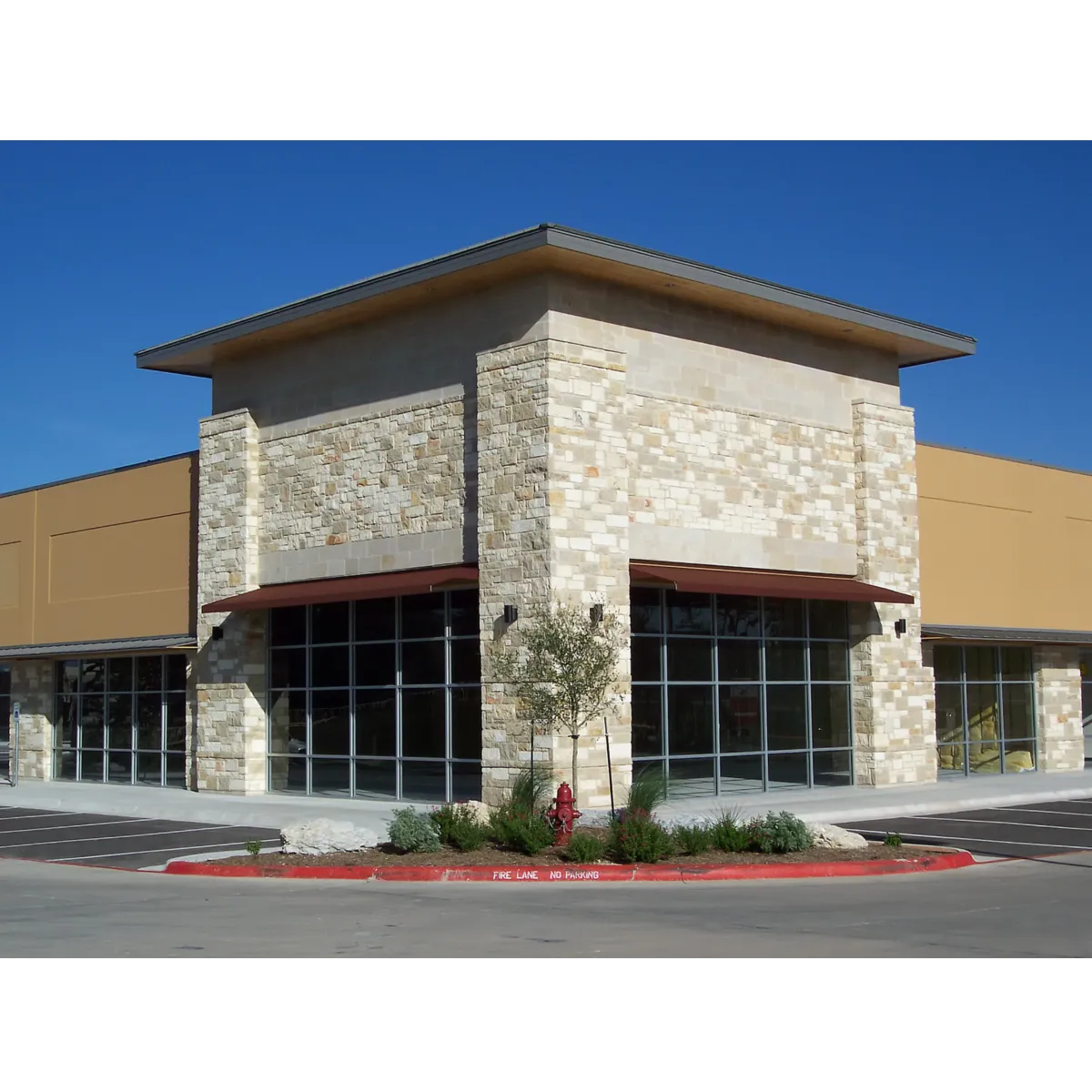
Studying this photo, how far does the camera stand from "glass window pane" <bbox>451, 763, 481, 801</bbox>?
77.1 ft

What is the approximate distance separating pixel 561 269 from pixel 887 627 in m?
10.2

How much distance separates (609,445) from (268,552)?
830 centimetres

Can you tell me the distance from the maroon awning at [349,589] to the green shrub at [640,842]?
667 cm

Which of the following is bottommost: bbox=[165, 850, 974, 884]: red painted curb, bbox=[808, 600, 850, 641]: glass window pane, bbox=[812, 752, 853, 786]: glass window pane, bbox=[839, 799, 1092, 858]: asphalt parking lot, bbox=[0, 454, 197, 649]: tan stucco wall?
bbox=[839, 799, 1092, 858]: asphalt parking lot

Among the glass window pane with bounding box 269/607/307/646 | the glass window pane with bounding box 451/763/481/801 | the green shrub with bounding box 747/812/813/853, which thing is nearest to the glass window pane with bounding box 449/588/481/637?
the glass window pane with bounding box 451/763/481/801

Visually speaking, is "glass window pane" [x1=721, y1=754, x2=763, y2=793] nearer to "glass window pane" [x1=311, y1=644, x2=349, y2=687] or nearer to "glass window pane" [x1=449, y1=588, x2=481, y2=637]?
"glass window pane" [x1=449, y1=588, x2=481, y2=637]

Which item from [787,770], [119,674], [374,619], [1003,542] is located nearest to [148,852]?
[374,619]

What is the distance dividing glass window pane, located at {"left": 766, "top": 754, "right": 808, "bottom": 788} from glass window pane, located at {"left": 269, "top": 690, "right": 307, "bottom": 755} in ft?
29.6

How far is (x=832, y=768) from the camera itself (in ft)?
89.4

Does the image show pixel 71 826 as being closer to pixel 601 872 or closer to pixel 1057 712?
pixel 601 872

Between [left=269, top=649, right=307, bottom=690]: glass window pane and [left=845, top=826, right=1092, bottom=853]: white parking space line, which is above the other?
[left=269, top=649, right=307, bottom=690]: glass window pane

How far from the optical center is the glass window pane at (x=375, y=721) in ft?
82.7

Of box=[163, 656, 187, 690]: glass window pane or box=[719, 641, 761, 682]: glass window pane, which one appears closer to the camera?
box=[719, 641, 761, 682]: glass window pane

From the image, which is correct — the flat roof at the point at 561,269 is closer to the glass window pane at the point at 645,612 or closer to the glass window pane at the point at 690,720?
the glass window pane at the point at 645,612
